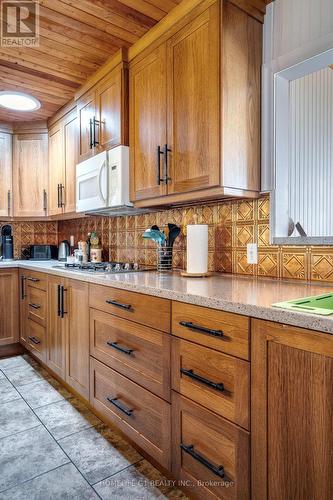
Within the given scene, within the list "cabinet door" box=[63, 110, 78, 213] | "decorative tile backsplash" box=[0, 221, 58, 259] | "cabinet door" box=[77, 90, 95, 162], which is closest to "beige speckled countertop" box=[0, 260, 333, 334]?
"cabinet door" box=[77, 90, 95, 162]

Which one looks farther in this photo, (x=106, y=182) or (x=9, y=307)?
(x=9, y=307)

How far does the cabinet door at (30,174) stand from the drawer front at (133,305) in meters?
1.99

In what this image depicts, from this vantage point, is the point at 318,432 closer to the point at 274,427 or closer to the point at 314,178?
the point at 274,427

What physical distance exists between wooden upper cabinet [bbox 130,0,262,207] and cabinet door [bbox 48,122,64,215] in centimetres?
154

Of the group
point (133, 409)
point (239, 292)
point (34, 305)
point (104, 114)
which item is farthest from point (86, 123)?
point (133, 409)

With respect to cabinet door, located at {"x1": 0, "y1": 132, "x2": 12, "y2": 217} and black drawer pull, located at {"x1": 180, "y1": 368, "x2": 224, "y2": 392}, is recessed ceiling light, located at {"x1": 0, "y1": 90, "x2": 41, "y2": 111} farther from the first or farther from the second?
black drawer pull, located at {"x1": 180, "y1": 368, "x2": 224, "y2": 392}

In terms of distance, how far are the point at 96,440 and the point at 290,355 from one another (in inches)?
52.2

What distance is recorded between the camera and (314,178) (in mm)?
1665

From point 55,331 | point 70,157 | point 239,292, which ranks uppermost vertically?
point 70,157

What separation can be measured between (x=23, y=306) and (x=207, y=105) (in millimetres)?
2516

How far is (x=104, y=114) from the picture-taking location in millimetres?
2369

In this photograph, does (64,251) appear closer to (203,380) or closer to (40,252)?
(40,252)

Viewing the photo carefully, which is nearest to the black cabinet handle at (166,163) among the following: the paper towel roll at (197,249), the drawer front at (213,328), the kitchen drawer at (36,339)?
the paper towel roll at (197,249)

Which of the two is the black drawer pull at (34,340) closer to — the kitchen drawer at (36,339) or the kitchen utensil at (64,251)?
the kitchen drawer at (36,339)
